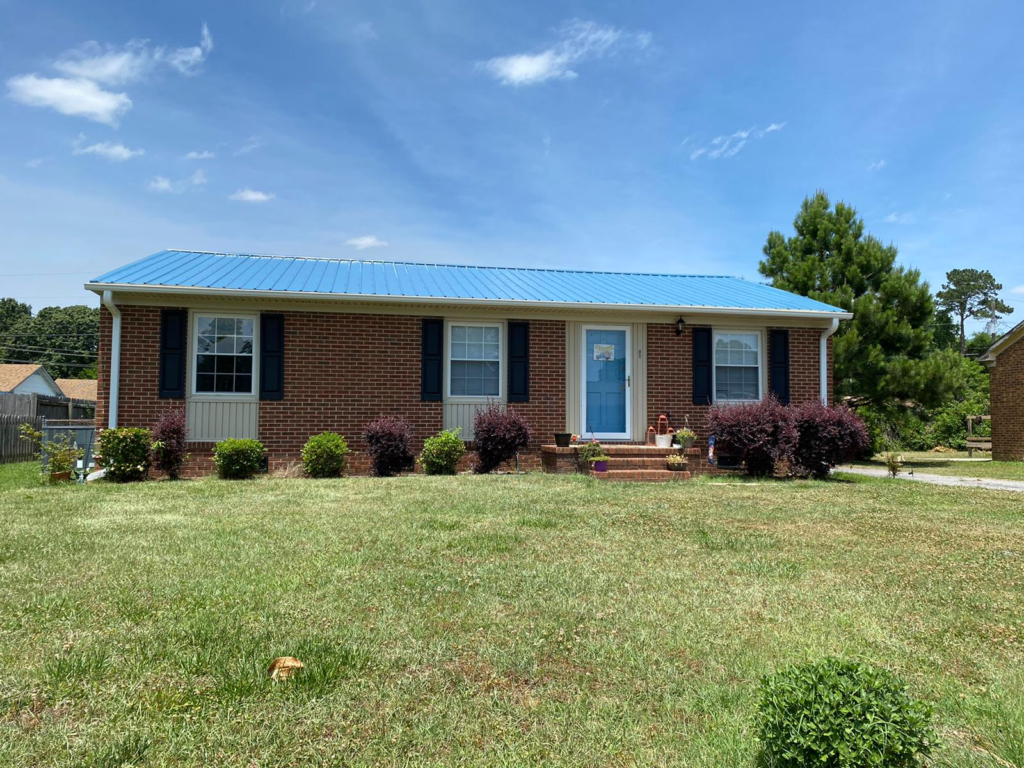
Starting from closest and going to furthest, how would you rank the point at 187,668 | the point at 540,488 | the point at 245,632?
the point at 187,668 < the point at 245,632 < the point at 540,488

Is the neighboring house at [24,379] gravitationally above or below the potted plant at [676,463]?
above

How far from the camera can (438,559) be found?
4410 mm

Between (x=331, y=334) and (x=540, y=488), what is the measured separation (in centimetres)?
485

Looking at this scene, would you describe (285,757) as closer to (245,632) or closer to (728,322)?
(245,632)

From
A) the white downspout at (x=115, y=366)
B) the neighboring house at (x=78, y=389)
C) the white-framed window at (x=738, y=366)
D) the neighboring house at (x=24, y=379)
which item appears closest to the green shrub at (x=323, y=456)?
the white downspout at (x=115, y=366)

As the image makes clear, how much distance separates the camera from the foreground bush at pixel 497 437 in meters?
10.6

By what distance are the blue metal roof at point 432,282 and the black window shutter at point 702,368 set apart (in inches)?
25.1

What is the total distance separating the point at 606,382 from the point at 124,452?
25.6 feet

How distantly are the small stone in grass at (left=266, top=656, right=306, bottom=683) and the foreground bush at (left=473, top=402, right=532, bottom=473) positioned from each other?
8.03m

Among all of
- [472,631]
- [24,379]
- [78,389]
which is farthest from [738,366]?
[78,389]

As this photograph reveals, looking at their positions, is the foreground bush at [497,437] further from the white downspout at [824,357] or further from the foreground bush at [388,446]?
the white downspout at [824,357]

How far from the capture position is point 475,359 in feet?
37.6

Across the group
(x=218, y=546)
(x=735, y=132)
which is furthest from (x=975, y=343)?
(x=218, y=546)

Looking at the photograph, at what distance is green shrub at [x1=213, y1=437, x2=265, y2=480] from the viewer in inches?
376
